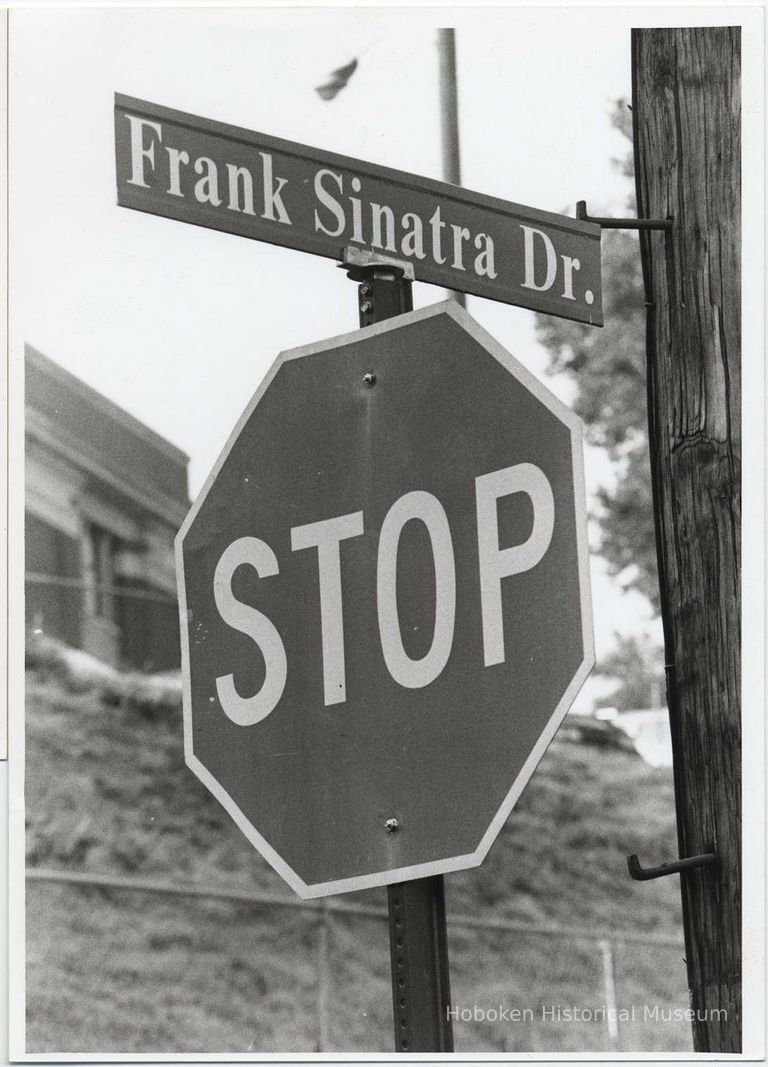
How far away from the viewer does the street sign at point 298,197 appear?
255 centimetres

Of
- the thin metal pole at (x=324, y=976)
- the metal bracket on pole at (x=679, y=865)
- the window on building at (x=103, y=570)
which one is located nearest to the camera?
the metal bracket on pole at (x=679, y=865)

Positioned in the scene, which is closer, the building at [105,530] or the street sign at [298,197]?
the street sign at [298,197]

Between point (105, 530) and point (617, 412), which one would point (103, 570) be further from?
point (617, 412)

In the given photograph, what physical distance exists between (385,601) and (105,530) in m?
10.4

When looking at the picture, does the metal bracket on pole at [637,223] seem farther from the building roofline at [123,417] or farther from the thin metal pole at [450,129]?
the building roofline at [123,417]

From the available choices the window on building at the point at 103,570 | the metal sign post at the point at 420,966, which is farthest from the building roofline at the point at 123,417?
the metal sign post at the point at 420,966

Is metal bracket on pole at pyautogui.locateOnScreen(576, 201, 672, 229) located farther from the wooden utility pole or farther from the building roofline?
the building roofline

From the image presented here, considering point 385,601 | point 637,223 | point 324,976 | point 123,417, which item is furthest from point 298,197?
point 324,976

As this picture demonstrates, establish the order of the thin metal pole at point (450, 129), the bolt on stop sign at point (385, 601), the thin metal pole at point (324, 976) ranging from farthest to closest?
the thin metal pole at point (324, 976) → the thin metal pole at point (450, 129) → the bolt on stop sign at point (385, 601)

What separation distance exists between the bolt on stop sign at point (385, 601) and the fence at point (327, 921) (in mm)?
8536

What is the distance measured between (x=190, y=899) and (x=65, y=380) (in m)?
5.12

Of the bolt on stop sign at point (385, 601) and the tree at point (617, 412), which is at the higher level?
the tree at point (617, 412)
